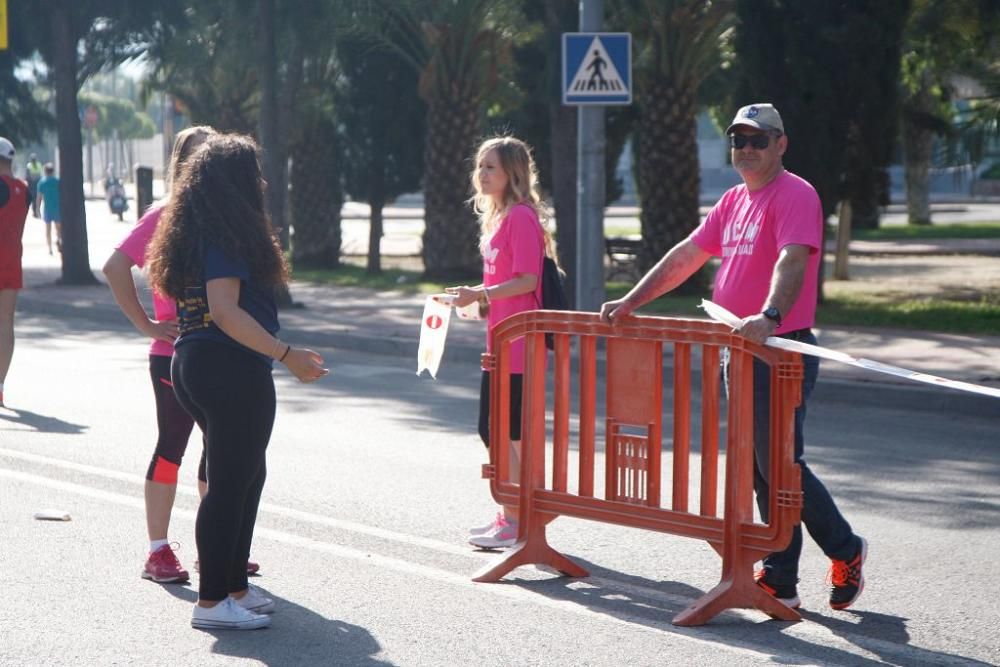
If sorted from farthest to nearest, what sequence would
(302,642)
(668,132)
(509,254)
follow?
(668,132) < (509,254) < (302,642)

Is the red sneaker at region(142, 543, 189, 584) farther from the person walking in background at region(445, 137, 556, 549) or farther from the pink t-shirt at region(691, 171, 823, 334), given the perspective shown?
the pink t-shirt at region(691, 171, 823, 334)

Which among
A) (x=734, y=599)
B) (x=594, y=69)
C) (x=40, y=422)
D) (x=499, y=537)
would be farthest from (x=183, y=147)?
(x=594, y=69)

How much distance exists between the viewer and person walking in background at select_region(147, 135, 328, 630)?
509 centimetres

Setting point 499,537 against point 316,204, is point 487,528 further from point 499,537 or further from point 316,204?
point 316,204

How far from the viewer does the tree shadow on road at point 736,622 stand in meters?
5.20

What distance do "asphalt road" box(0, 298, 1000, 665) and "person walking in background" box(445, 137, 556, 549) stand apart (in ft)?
1.74

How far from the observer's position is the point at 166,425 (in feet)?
19.9

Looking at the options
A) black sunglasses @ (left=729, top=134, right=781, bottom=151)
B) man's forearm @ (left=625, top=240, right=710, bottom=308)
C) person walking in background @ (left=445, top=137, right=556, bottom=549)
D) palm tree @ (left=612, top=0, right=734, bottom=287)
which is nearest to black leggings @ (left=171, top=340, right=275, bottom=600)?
person walking in background @ (left=445, top=137, right=556, bottom=549)

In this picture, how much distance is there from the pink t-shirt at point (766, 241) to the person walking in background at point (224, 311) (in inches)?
61.5

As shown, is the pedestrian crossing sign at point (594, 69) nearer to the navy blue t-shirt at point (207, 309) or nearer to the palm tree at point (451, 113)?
the navy blue t-shirt at point (207, 309)

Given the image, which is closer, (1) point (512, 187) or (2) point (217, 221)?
(2) point (217, 221)

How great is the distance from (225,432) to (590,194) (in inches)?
357

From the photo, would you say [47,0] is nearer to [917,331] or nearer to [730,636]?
[917,331]

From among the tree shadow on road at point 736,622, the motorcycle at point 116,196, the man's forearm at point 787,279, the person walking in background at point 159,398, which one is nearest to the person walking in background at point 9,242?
the person walking in background at point 159,398
